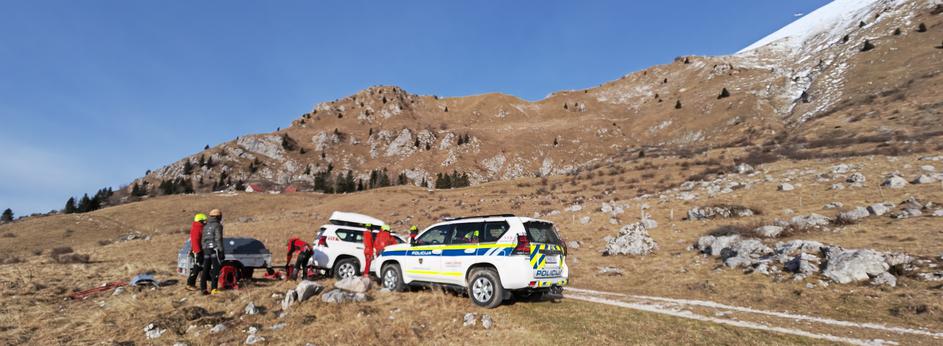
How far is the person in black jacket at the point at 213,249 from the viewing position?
11.3 meters

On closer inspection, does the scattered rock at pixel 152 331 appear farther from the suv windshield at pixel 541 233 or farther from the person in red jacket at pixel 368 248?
the suv windshield at pixel 541 233

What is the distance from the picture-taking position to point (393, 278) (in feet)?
40.1

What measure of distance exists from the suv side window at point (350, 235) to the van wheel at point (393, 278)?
10.7 feet

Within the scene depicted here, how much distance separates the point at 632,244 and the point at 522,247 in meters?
14.1

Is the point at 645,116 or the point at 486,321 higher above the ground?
the point at 645,116

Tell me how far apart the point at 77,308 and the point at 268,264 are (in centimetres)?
590

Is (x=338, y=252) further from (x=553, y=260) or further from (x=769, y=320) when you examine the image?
(x=769, y=320)

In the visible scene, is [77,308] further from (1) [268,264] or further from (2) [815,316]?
(2) [815,316]

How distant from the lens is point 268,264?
54.2 ft

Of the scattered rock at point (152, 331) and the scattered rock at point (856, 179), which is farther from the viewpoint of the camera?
the scattered rock at point (856, 179)

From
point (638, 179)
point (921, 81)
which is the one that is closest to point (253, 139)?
point (638, 179)

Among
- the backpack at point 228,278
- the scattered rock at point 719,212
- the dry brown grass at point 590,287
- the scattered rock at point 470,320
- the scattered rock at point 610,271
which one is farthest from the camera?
the scattered rock at point 719,212

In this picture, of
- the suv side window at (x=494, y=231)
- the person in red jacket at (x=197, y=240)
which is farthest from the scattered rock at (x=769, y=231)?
the person in red jacket at (x=197, y=240)

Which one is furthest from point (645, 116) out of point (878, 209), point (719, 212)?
point (878, 209)
